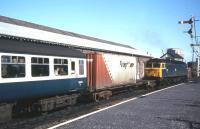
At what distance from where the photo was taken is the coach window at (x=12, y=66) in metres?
11.4

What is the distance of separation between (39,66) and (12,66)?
1.73 metres

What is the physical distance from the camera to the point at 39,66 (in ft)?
43.9

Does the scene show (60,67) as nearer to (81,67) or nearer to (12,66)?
(81,67)

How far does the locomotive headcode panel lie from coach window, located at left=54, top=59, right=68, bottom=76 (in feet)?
9.77

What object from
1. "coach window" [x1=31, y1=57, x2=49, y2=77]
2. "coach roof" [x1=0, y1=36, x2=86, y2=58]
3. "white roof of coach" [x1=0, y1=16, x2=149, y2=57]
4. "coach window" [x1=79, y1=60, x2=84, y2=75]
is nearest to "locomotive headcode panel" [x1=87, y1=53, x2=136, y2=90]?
"coach window" [x1=79, y1=60, x2=84, y2=75]

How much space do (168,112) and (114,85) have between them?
7.92m

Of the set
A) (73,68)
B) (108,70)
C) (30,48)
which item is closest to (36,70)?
(30,48)

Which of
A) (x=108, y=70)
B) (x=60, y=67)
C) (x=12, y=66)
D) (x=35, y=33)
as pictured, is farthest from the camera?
(x=35, y=33)

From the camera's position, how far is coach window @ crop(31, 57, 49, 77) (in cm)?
1298

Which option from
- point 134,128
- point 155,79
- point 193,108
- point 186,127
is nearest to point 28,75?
point 134,128

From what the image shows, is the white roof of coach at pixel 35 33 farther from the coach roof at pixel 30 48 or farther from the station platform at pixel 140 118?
the station platform at pixel 140 118

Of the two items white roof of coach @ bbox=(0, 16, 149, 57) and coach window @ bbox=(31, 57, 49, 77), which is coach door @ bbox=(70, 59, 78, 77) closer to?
coach window @ bbox=(31, 57, 49, 77)

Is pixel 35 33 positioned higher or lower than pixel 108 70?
higher

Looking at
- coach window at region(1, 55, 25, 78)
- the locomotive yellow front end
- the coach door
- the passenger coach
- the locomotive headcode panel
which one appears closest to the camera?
coach window at region(1, 55, 25, 78)
